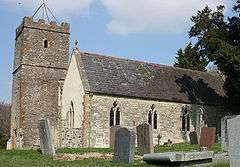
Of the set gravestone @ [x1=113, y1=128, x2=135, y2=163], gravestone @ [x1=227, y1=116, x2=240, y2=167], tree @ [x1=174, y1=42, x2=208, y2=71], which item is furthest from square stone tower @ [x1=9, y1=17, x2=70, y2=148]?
gravestone @ [x1=227, y1=116, x2=240, y2=167]

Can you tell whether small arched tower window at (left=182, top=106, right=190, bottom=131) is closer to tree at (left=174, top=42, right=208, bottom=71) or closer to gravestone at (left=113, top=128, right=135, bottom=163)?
tree at (left=174, top=42, right=208, bottom=71)

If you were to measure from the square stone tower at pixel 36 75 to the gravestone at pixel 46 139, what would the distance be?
19756mm

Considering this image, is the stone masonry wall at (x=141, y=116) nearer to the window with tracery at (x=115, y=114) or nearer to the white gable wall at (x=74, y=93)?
the window with tracery at (x=115, y=114)

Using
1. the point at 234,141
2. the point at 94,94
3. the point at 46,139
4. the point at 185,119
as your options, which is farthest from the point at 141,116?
the point at 234,141

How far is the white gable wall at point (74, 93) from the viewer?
31438 mm

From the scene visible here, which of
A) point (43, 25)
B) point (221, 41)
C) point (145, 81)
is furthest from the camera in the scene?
point (43, 25)

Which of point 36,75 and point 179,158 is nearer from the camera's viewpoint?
point 179,158

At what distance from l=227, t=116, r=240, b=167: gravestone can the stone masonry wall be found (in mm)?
19799

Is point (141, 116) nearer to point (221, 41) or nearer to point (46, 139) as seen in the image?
point (221, 41)

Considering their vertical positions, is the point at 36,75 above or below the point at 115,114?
above

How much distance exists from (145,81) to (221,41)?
7.10 m

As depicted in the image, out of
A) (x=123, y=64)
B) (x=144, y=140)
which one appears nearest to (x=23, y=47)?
(x=123, y=64)

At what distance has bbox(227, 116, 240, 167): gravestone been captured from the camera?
1121 centimetres

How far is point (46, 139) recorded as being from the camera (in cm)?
1848
